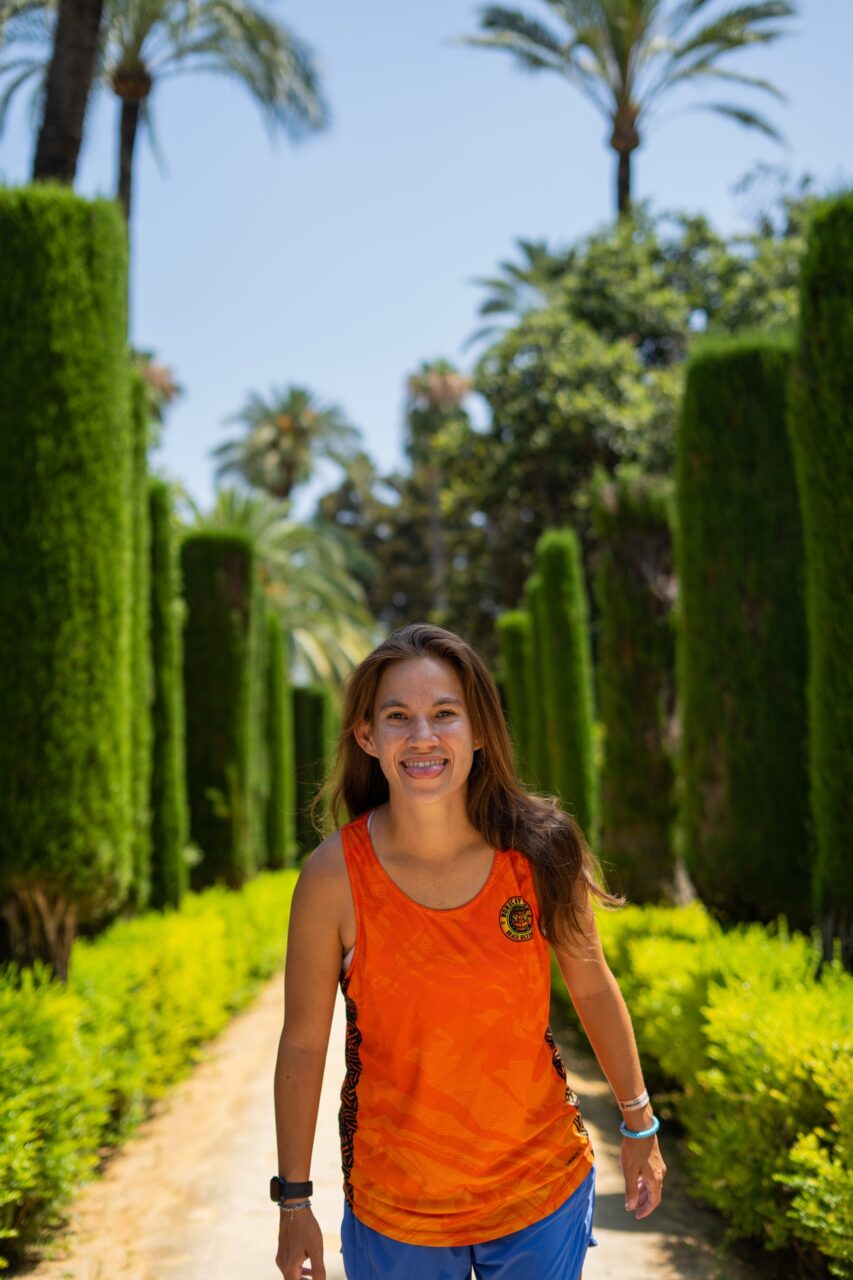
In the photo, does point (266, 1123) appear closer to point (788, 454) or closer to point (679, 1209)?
point (679, 1209)

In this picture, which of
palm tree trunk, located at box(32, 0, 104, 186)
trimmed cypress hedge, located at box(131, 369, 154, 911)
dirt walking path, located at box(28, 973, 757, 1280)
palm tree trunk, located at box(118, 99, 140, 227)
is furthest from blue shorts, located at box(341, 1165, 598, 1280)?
palm tree trunk, located at box(118, 99, 140, 227)

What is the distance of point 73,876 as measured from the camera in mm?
6117

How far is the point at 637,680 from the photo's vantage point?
10.9m

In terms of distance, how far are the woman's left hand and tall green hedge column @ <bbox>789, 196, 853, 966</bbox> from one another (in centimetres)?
344

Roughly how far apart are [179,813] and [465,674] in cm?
821

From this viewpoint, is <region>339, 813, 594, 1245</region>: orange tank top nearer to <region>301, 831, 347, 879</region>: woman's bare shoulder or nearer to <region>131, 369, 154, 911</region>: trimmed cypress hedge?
<region>301, 831, 347, 879</region>: woman's bare shoulder

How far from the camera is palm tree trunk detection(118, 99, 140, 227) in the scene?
667 inches

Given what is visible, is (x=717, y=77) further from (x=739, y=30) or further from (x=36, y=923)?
(x=36, y=923)

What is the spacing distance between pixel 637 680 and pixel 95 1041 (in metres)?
6.59

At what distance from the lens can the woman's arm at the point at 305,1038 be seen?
2186mm

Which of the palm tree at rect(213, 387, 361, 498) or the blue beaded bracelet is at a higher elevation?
the palm tree at rect(213, 387, 361, 498)

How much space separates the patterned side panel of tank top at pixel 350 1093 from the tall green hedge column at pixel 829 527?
3.86 meters

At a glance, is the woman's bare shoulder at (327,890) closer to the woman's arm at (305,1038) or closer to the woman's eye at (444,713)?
the woman's arm at (305,1038)

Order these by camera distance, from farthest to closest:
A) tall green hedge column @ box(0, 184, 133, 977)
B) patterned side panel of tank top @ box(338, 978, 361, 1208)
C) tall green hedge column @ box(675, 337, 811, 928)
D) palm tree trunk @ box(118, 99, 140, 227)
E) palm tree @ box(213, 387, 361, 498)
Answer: palm tree @ box(213, 387, 361, 498) → palm tree trunk @ box(118, 99, 140, 227) → tall green hedge column @ box(675, 337, 811, 928) → tall green hedge column @ box(0, 184, 133, 977) → patterned side panel of tank top @ box(338, 978, 361, 1208)
